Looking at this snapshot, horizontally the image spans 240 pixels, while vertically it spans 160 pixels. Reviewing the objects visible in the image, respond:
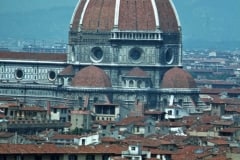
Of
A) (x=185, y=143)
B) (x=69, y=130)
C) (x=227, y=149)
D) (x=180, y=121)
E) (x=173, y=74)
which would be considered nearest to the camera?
(x=227, y=149)

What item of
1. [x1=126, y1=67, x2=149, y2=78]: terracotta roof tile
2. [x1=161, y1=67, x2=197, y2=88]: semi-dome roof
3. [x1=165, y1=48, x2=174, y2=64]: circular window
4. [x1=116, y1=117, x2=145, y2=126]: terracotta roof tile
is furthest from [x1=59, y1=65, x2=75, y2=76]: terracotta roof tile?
[x1=116, y1=117, x2=145, y2=126]: terracotta roof tile

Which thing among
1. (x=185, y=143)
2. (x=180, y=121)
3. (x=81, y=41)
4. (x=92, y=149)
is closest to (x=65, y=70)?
(x=81, y=41)

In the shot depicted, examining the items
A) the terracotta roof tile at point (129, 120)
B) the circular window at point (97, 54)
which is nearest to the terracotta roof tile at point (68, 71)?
the circular window at point (97, 54)

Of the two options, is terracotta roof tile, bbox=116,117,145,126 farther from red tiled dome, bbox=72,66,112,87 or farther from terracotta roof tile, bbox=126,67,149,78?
terracotta roof tile, bbox=126,67,149,78

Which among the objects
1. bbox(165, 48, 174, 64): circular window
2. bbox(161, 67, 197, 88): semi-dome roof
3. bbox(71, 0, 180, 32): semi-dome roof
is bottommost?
bbox(161, 67, 197, 88): semi-dome roof

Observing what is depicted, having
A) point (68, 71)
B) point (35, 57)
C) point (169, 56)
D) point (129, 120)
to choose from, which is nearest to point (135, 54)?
point (169, 56)

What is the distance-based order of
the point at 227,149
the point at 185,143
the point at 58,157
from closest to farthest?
the point at 58,157
the point at 227,149
the point at 185,143

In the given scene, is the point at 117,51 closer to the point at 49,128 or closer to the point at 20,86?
the point at 20,86
